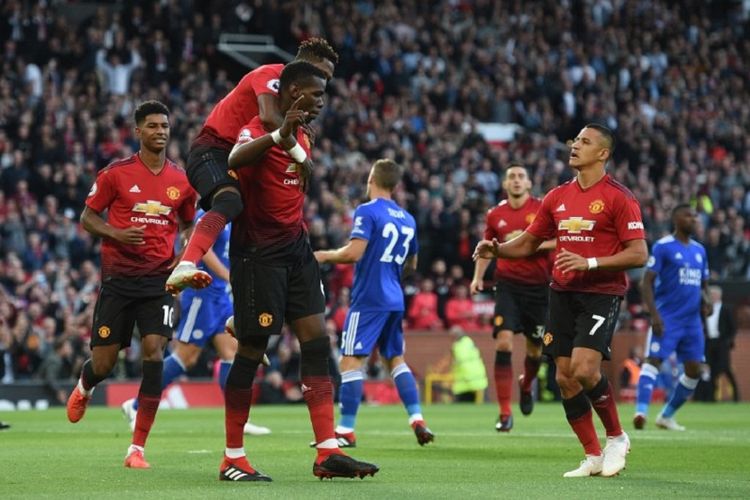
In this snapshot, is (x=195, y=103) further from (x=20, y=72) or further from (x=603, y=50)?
(x=603, y=50)

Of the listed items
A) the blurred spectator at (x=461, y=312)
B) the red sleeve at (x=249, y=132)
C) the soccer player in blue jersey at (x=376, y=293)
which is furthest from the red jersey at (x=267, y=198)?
the blurred spectator at (x=461, y=312)

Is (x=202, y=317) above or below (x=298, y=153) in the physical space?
below

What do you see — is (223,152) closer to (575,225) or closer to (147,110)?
(147,110)

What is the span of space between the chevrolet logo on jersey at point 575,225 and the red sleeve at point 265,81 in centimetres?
226

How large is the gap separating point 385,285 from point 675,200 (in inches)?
763

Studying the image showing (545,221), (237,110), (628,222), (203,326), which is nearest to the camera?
(237,110)

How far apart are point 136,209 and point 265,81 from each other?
2023mm

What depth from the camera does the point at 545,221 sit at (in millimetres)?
10539

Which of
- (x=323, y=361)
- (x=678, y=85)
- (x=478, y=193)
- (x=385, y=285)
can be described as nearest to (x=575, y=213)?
(x=323, y=361)

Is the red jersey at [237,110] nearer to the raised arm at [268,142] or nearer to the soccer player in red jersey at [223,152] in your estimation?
the soccer player in red jersey at [223,152]

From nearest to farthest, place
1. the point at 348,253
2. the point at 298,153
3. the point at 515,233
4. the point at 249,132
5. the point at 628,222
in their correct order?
the point at 298,153 → the point at 249,132 → the point at 628,222 → the point at 348,253 → the point at 515,233

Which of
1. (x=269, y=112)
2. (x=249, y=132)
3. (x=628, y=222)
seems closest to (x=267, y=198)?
(x=249, y=132)

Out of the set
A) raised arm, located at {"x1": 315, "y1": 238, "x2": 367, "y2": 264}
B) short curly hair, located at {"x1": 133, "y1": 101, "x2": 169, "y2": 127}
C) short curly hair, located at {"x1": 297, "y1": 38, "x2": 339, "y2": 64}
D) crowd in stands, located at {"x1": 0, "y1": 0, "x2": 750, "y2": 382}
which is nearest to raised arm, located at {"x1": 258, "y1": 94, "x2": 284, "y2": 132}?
short curly hair, located at {"x1": 297, "y1": 38, "x2": 339, "y2": 64}

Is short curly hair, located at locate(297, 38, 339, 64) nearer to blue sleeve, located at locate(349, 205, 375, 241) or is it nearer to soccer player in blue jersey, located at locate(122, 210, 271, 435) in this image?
blue sleeve, located at locate(349, 205, 375, 241)
